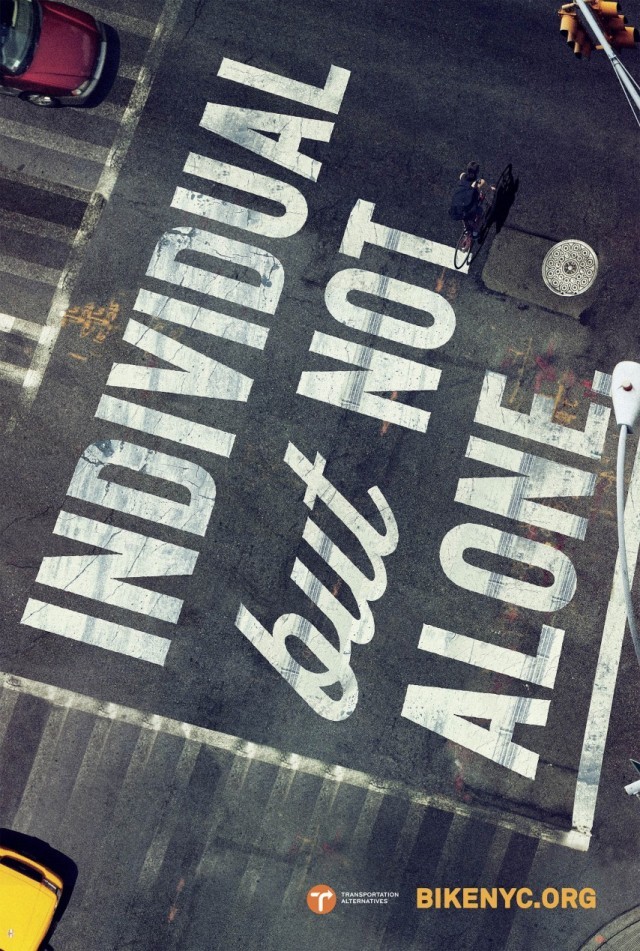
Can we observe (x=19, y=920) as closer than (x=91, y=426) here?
Yes

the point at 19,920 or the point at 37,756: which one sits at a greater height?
the point at 37,756

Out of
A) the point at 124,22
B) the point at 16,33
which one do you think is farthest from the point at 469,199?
the point at 16,33

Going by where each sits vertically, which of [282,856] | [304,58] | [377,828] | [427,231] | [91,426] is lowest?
[282,856]

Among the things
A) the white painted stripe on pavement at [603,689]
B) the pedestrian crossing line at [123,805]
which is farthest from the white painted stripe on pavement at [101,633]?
the white painted stripe on pavement at [603,689]

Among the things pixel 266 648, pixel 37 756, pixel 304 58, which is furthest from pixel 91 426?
pixel 304 58

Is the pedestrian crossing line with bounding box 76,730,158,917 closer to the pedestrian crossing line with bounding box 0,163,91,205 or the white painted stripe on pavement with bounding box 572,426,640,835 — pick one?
the white painted stripe on pavement with bounding box 572,426,640,835

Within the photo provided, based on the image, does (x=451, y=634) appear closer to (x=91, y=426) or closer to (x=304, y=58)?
(x=91, y=426)

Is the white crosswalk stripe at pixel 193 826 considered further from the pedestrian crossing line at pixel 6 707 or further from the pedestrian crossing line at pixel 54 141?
the pedestrian crossing line at pixel 54 141

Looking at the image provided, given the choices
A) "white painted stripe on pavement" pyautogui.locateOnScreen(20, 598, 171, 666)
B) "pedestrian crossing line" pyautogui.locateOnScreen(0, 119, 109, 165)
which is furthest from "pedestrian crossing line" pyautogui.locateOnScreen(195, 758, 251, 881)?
"pedestrian crossing line" pyautogui.locateOnScreen(0, 119, 109, 165)
